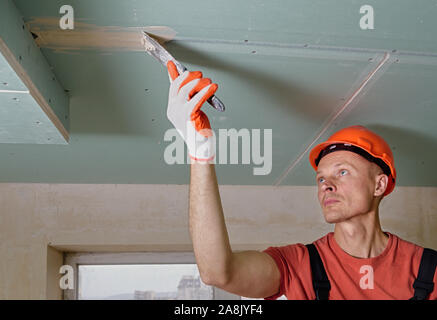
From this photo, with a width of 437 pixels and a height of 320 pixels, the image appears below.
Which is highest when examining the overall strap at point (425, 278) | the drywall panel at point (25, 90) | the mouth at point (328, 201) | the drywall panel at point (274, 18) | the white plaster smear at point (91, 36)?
the white plaster smear at point (91, 36)

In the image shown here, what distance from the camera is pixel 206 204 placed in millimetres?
1629

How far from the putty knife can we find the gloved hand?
0.09ft

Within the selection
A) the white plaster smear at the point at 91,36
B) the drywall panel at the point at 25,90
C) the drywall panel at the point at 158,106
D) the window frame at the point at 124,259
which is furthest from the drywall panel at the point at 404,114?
the drywall panel at the point at 25,90

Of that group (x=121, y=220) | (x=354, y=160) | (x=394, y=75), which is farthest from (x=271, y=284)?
(x=121, y=220)

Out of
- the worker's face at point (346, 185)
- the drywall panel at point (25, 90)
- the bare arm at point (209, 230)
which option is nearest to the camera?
the drywall panel at point (25, 90)

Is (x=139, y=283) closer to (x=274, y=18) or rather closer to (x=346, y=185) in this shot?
(x=346, y=185)

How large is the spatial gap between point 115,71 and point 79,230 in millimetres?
1535

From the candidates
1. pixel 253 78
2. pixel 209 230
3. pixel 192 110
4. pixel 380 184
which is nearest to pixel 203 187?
pixel 209 230

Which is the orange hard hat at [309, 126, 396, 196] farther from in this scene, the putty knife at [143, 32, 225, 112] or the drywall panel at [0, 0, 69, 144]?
the drywall panel at [0, 0, 69, 144]

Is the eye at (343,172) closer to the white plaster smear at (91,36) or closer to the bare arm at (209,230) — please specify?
the bare arm at (209,230)

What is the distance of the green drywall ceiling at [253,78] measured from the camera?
1603 mm

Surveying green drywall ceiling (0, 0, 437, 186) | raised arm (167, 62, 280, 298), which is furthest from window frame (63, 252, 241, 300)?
raised arm (167, 62, 280, 298)

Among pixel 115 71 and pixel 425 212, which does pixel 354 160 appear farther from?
pixel 425 212
